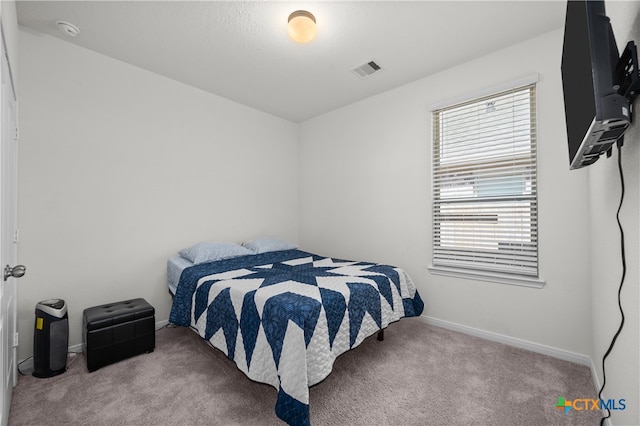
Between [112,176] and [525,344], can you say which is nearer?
[525,344]

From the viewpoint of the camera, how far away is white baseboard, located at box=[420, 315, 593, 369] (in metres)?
2.20

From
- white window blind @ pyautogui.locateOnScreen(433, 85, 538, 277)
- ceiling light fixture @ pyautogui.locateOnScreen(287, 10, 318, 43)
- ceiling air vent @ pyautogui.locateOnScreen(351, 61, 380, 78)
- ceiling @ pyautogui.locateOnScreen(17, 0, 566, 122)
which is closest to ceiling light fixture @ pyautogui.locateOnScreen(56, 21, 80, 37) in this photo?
ceiling @ pyautogui.locateOnScreen(17, 0, 566, 122)

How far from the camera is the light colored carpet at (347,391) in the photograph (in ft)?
5.29

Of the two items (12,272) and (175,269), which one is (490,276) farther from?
(12,272)

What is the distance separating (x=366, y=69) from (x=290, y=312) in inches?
101

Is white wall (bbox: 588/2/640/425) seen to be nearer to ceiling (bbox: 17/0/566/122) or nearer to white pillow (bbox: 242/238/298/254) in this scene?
ceiling (bbox: 17/0/566/122)

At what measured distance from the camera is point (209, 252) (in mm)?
2955

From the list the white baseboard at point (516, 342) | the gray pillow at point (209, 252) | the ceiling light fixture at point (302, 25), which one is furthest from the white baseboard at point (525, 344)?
the ceiling light fixture at point (302, 25)

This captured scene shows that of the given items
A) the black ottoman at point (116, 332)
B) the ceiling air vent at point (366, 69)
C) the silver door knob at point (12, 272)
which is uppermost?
the ceiling air vent at point (366, 69)

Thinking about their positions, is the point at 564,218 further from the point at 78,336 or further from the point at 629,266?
the point at 78,336

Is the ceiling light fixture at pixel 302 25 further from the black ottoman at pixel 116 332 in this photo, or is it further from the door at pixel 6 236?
the black ottoman at pixel 116 332

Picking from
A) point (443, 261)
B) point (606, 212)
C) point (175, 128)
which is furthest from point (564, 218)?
point (175, 128)

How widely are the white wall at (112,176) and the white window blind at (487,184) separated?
8.31 feet

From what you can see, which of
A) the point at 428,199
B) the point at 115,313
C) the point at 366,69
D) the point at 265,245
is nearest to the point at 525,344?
the point at 428,199
